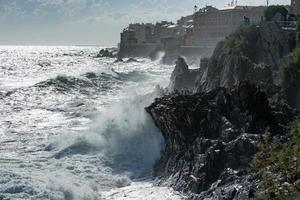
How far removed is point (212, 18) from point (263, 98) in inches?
4113

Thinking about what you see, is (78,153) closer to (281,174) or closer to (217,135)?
(217,135)

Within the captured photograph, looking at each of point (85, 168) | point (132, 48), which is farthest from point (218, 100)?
point (132, 48)

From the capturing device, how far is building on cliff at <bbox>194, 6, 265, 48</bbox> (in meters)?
119

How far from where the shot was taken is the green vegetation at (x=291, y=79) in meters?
34.0

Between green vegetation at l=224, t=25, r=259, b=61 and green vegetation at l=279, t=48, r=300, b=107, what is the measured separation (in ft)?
44.2

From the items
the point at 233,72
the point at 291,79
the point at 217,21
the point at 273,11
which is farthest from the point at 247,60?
the point at 217,21

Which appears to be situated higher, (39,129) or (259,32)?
(259,32)

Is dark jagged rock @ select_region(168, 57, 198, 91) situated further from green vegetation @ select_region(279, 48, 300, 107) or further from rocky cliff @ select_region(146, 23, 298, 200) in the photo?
rocky cliff @ select_region(146, 23, 298, 200)

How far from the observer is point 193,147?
2195 cm

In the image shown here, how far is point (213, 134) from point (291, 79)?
45.0ft

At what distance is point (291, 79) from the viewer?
3456 centimetres

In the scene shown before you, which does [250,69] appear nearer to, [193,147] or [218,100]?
[218,100]

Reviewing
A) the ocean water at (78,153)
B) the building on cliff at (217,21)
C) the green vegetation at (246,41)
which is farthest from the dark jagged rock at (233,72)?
the building on cliff at (217,21)

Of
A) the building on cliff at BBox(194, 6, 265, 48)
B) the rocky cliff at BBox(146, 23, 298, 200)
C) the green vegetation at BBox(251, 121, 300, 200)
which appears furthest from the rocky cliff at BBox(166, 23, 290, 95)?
the building on cliff at BBox(194, 6, 265, 48)
